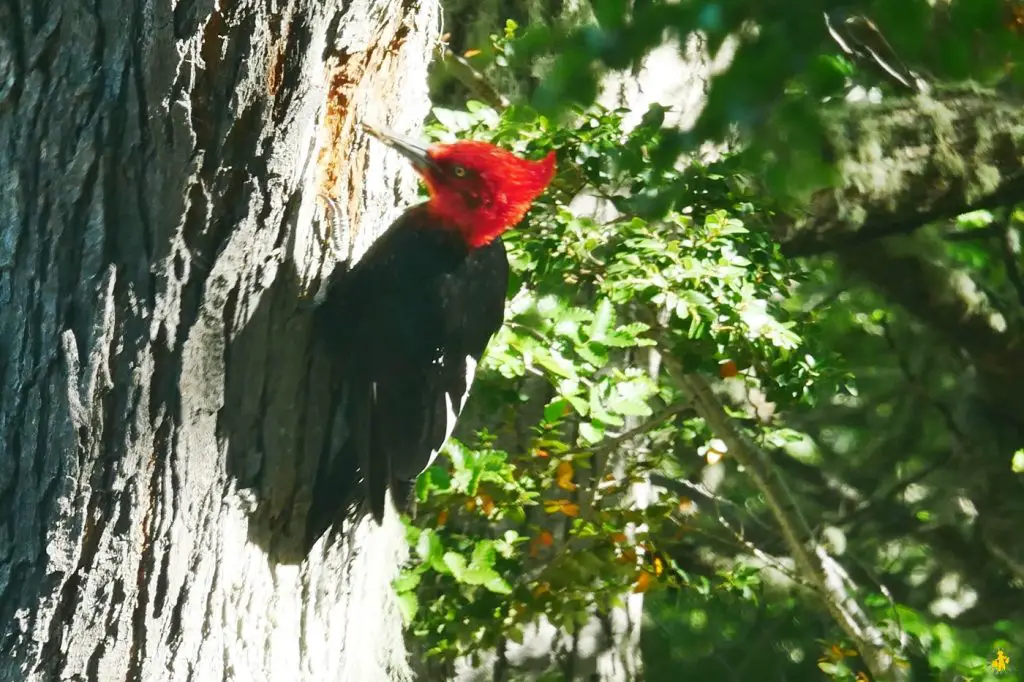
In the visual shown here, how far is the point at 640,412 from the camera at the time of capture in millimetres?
2367

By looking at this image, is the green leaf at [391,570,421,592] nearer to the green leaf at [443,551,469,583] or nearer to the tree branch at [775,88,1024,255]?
the green leaf at [443,551,469,583]

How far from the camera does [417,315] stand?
67.3 inches

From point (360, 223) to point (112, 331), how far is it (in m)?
0.48

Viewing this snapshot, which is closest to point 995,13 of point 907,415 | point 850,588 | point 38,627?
point 38,627

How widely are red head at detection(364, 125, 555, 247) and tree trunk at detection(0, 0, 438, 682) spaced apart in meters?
0.38

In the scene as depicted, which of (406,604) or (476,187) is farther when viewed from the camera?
(406,604)

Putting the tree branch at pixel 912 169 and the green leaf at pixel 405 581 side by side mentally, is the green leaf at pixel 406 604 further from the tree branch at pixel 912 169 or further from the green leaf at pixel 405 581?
the tree branch at pixel 912 169

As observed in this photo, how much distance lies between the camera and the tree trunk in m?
1.28

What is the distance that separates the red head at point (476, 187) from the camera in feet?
5.82

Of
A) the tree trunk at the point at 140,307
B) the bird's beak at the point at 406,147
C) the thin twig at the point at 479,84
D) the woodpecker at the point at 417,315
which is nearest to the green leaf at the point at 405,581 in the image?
the woodpecker at the point at 417,315

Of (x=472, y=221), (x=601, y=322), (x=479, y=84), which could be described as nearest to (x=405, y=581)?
(x=601, y=322)

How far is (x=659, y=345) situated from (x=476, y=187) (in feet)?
3.56

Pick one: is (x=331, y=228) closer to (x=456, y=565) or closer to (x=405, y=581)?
(x=405, y=581)

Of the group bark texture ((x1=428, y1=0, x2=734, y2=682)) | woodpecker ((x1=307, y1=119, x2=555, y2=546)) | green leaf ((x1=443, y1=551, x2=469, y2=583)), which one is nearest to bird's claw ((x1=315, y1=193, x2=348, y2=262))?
woodpecker ((x1=307, y1=119, x2=555, y2=546))
